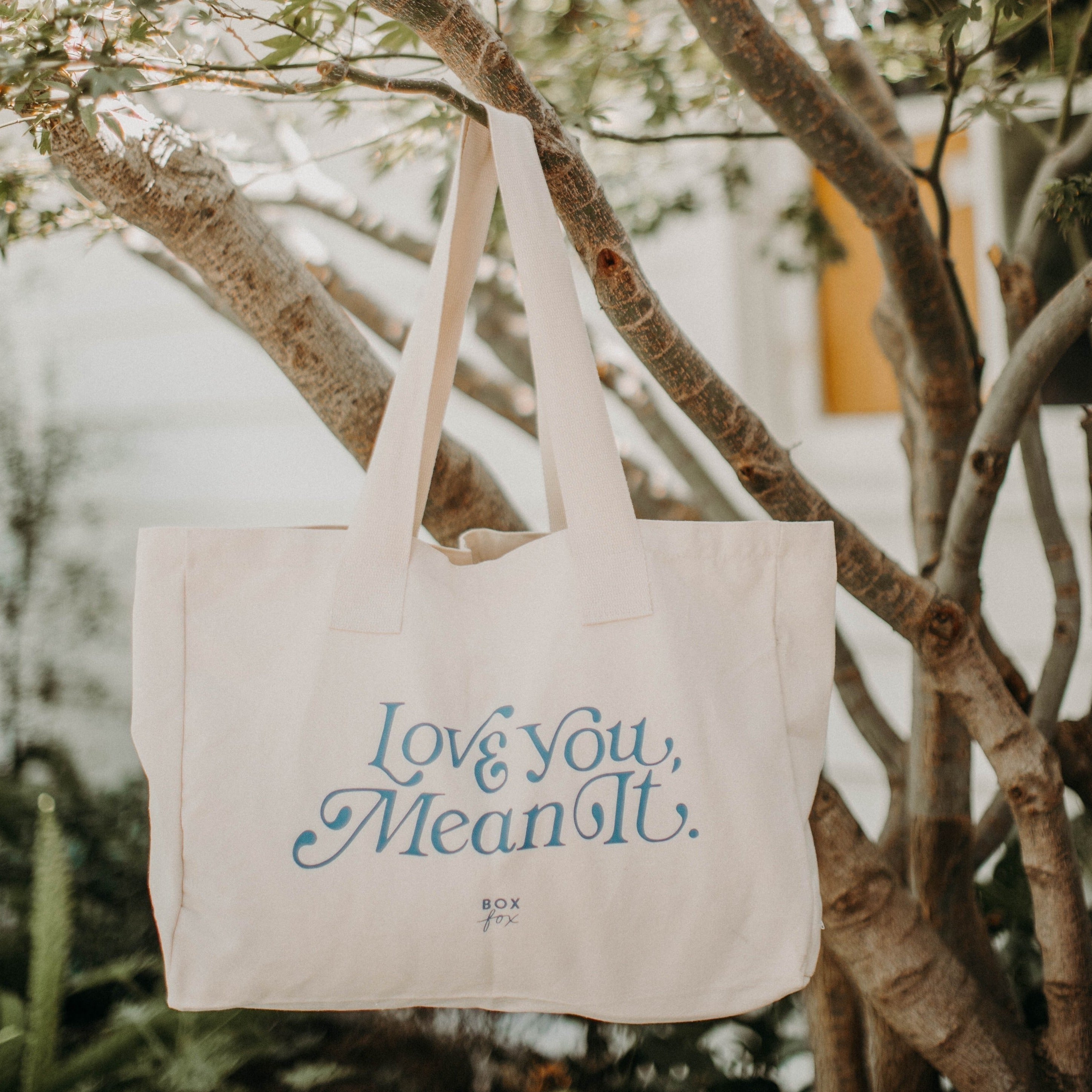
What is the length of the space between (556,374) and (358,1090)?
46.4 inches

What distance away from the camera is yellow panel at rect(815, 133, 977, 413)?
2.04 m

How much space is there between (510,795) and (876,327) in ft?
2.46

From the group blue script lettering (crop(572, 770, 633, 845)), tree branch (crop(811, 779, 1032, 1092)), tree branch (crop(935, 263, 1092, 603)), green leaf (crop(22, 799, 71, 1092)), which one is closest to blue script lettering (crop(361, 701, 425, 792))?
blue script lettering (crop(572, 770, 633, 845))

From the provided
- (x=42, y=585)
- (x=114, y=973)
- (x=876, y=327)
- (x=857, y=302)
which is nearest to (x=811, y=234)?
(x=876, y=327)

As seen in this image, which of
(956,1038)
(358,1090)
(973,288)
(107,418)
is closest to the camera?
(956,1038)

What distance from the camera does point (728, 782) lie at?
590 mm

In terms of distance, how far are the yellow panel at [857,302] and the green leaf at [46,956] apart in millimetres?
1907

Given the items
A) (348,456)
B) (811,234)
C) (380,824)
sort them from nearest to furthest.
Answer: (380,824) < (811,234) < (348,456)

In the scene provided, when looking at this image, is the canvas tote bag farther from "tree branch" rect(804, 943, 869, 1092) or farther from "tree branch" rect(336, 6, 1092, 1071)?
"tree branch" rect(804, 943, 869, 1092)

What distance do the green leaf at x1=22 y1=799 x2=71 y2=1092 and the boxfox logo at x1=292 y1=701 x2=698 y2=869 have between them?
993mm

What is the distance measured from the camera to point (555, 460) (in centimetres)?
60

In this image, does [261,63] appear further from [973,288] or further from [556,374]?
[973,288]

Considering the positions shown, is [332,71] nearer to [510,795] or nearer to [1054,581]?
[510,795]

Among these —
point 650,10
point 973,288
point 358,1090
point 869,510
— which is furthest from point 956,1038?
point 973,288
